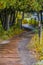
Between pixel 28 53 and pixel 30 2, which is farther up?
pixel 30 2

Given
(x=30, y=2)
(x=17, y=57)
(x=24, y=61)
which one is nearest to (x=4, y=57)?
(x=17, y=57)

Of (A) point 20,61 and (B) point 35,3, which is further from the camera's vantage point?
(B) point 35,3

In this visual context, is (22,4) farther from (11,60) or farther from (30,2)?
(11,60)

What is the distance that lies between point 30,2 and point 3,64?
7.79m

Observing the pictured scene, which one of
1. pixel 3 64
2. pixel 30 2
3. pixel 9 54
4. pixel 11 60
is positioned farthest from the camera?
pixel 30 2

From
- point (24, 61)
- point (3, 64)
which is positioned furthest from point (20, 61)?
point (3, 64)

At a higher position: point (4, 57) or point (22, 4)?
point (22, 4)

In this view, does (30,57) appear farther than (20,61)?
Yes

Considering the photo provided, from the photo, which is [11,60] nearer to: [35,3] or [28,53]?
[28,53]

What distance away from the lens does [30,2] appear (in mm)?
15219

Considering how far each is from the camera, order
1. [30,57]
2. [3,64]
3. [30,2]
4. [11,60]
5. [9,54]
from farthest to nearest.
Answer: [30,2] → [9,54] → [30,57] → [11,60] → [3,64]

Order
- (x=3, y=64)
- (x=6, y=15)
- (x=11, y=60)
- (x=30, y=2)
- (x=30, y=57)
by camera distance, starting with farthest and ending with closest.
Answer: (x=6, y=15), (x=30, y=2), (x=30, y=57), (x=11, y=60), (x=3, y=64)

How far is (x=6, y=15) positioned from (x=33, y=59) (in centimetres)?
1157

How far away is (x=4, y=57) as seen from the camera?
9.42 meters
